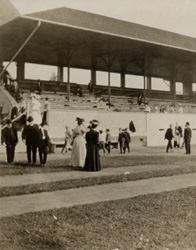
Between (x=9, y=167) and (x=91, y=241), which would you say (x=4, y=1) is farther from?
(x=91, y=241)

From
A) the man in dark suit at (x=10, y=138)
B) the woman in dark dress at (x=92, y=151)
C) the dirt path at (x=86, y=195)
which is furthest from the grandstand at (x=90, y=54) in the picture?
the dirt path at (x=86, y=195)

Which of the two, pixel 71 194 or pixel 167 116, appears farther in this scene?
pixel 167 116

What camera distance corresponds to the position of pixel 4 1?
693 inches

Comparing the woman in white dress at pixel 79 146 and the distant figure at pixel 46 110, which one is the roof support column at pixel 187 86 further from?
the woman in white dress at pixel 79 146

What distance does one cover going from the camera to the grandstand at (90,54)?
21.5m

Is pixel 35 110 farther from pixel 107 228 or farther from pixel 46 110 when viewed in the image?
pixel 107 228

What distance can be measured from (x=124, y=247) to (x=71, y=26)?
18.1 meters

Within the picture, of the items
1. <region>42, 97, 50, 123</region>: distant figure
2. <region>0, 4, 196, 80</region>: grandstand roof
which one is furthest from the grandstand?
<region>42, 97, 50, 123</region>: distant figure

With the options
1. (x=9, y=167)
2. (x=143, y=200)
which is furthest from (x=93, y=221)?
(x=9, y=167)

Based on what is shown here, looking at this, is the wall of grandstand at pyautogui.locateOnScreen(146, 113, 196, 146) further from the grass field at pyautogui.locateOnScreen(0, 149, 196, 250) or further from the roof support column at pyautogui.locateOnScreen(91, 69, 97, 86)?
the grass field at pyautogui.locateOnScreen(0, 149, 196, 250)

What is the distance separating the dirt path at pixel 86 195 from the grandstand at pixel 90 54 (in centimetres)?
1197

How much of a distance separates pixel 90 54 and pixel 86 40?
624 centimetres

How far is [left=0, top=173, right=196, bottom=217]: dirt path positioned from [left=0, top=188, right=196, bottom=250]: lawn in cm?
51

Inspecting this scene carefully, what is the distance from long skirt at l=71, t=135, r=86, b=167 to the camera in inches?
473
